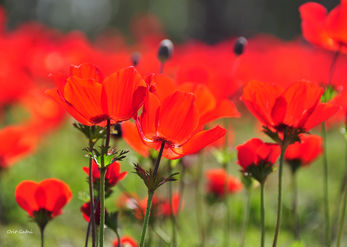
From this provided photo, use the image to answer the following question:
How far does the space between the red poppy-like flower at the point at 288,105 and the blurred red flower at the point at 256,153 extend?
0.07 meters

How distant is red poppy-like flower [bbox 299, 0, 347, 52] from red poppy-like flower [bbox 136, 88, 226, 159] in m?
0.54

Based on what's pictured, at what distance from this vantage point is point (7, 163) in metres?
1.67

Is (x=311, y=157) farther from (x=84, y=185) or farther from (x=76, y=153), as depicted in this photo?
(x=76, y=153)

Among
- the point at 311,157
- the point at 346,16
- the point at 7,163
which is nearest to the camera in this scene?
the point at 346,16

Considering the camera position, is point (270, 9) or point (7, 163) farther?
point (270, 9)

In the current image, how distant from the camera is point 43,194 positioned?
1135 mm

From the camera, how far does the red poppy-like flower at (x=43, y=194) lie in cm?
113

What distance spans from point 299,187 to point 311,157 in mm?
2480

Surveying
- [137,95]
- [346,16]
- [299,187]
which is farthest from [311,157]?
[299,187]

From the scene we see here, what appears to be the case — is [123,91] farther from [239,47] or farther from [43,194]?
[239,47]

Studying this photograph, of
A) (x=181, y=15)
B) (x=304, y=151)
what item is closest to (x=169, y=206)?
(x=304, y=151)

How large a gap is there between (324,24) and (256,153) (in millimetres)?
419

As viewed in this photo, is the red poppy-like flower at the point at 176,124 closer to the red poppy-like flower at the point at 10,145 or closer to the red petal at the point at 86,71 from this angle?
the red petal at the point at 86,71

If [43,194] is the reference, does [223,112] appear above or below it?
above
